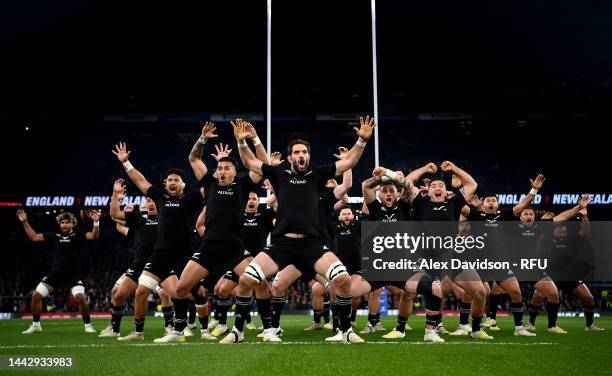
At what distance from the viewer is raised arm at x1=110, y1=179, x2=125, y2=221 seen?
12195 mm

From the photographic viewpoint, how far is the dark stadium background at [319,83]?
37.9 m

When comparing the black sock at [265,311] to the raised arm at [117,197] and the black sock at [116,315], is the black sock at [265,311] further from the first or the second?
the raised arm at [117,197]

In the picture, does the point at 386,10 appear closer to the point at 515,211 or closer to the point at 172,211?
the point at 515,211

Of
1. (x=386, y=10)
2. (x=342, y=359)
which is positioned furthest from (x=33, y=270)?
(x=342, y=359)

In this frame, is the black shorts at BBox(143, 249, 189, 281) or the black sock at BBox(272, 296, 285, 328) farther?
the black sock at BBox(272, 296, 285, 328)

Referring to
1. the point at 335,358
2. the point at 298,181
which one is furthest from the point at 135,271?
the point at 335,358

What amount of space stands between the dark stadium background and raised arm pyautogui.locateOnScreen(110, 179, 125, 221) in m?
25.2

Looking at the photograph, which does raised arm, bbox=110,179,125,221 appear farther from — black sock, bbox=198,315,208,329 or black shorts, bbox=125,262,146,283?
black sock, bbox=198,315,208,329

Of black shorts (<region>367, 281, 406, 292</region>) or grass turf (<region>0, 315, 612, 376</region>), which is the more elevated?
black shorts (<region>367, 281, 406, 292</region>)

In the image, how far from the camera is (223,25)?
38719 mm

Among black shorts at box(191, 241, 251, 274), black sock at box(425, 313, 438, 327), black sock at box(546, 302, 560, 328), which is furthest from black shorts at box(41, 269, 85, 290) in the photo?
black sock at box(546, 302, 560, 328)

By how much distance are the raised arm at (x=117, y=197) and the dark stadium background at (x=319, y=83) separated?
25.2m

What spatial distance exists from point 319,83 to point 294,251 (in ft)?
106

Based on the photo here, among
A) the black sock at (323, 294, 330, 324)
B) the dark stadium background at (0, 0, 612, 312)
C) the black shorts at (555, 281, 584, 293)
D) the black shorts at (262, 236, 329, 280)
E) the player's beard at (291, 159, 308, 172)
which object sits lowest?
the black sock at (323, 294, 330, 324)
